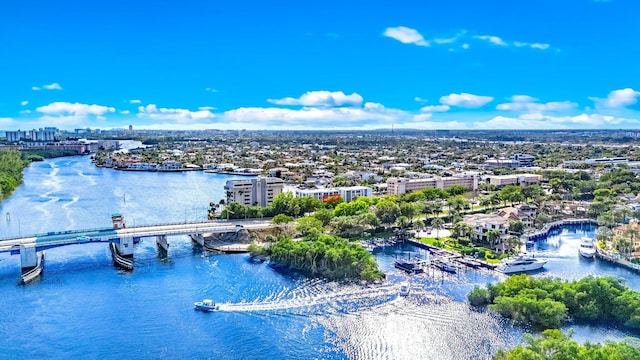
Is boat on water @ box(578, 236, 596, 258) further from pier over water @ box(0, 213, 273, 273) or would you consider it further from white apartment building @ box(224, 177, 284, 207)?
white apartment building @ box(224, 177, 284, 207)

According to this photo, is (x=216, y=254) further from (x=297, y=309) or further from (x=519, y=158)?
(x=519, y=158)

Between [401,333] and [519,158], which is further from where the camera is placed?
[519,158]

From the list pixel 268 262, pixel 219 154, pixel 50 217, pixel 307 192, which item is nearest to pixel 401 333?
pixel 268 262

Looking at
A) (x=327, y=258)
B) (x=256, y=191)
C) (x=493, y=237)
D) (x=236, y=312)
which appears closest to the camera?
(x=236, y=312)

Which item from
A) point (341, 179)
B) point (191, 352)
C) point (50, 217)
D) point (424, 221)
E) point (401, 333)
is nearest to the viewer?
point (191, 352)

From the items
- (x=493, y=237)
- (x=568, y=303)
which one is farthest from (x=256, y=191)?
(x=568, y=303)

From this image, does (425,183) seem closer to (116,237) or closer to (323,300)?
(116,237)

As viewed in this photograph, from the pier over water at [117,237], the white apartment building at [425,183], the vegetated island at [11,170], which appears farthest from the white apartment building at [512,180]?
the vegetated island at [11,170]
